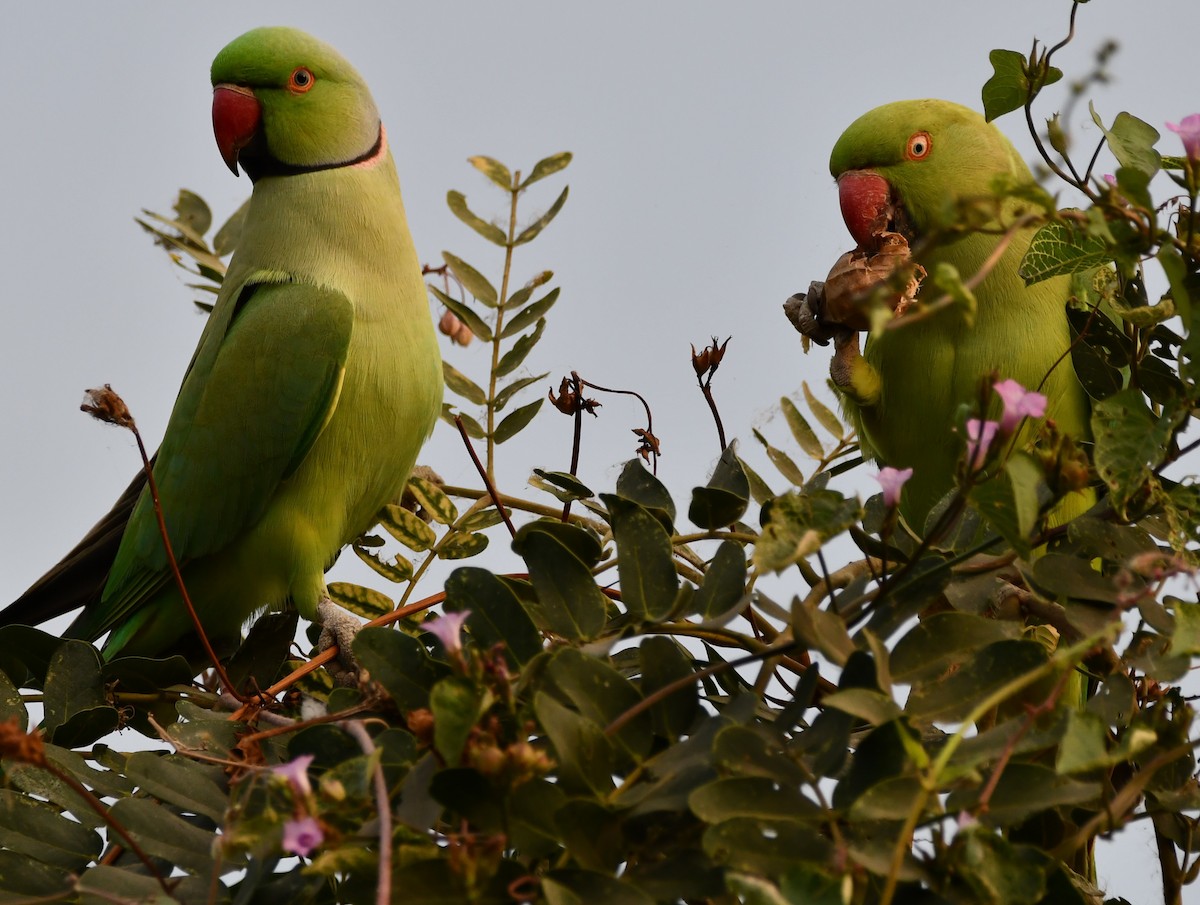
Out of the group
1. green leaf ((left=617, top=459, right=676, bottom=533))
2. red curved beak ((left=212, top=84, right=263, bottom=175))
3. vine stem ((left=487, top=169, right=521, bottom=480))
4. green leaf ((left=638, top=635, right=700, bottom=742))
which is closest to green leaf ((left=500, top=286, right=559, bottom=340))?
vine stem ((left=487, top=169, right=521, bottom=480))

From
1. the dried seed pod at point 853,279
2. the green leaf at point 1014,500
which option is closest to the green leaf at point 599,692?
the green leaf at point 1014,500

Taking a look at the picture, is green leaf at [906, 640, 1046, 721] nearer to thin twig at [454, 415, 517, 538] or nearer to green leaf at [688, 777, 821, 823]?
green leaf at [688, 777, 821, 823]

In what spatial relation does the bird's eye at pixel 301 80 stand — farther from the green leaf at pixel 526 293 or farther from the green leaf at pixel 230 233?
the green leaf at pixel 526 293

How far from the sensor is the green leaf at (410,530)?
2000 mm

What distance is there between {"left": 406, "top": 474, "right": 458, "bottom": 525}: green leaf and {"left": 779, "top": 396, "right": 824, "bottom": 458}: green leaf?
28.6 inches

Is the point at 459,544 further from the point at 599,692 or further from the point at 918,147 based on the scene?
the point at 918,147

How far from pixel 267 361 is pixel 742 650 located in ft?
4.85

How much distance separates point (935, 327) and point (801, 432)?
49 cm

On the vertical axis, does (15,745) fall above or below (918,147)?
below

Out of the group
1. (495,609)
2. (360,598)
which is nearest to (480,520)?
(360,598)

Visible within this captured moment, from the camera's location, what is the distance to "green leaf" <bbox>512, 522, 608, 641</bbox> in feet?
3.96

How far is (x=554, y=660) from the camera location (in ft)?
3.43

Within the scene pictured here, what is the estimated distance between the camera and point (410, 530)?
2004mm

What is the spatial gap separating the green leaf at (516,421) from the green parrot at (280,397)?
1.73 ft
